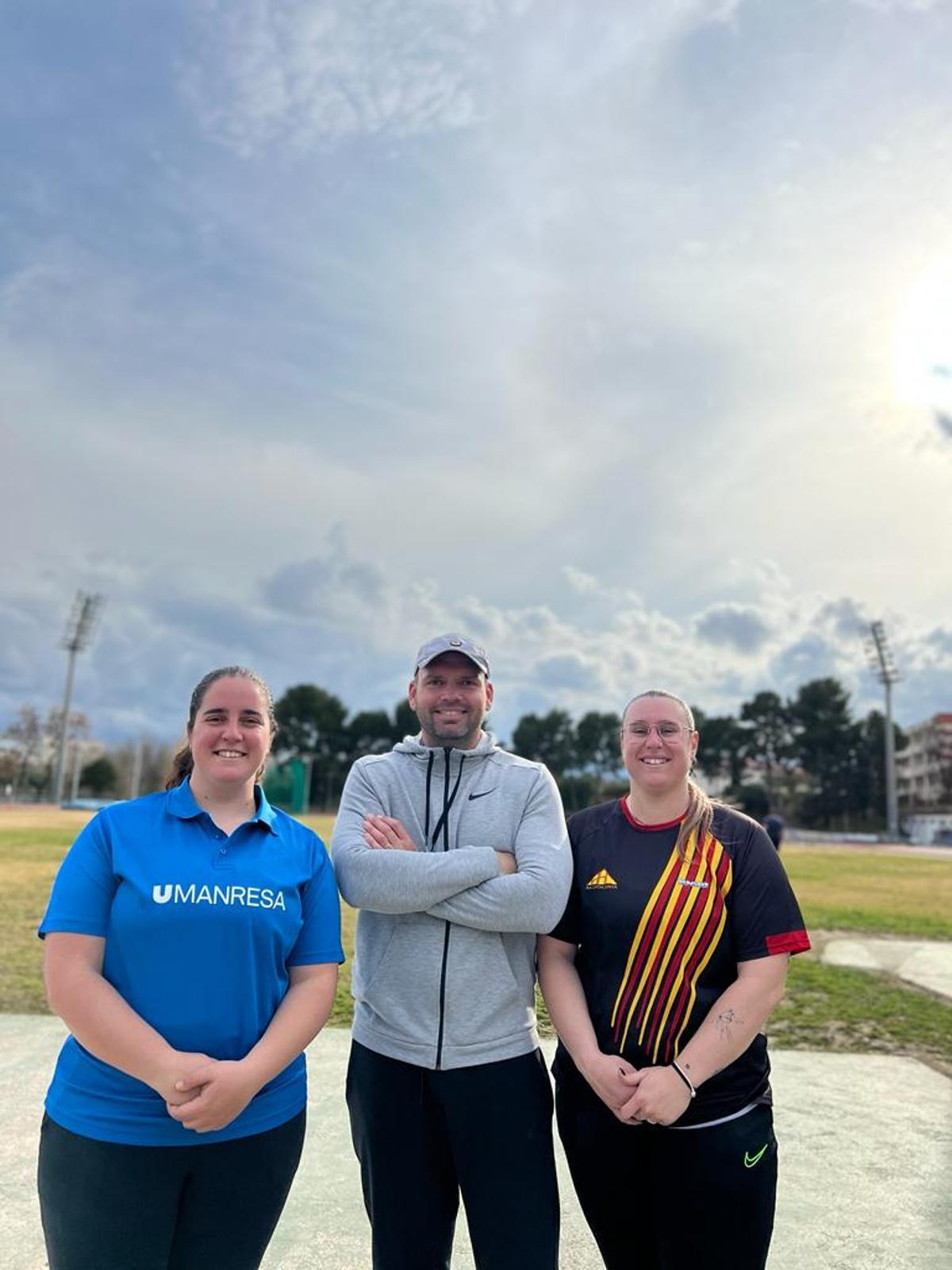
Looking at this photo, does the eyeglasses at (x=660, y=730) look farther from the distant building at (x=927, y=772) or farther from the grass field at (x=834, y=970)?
the distant building at (x=927, y=772)

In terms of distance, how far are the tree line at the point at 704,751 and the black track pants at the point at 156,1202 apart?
219ft

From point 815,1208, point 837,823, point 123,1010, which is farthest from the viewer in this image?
point 837,823

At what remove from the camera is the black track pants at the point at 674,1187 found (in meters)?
2.43

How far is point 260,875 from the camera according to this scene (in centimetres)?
227

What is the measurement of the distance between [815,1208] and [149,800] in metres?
3.11

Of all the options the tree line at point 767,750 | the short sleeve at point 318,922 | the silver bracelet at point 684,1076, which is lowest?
the silver bracelet at point 684,1076

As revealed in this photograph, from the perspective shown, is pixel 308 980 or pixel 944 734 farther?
pixel 944 734

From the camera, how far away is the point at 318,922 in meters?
2.38

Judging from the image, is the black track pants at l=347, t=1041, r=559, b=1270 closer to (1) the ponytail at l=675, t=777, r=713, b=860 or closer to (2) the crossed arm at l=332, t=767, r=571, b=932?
(2) the crossed arm at l=332, t=767, r=571, b=932

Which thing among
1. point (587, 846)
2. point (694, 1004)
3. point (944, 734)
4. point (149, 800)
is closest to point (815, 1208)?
point (694, 1004)

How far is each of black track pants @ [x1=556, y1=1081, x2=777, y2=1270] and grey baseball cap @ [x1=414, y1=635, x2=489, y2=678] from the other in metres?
1.24

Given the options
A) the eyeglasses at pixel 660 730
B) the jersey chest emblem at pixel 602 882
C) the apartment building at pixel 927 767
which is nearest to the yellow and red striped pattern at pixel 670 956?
the jersey chest emblem at pixel 602 882

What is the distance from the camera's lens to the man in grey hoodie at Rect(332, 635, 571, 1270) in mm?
2541

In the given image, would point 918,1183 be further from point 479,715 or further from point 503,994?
point 479,715
